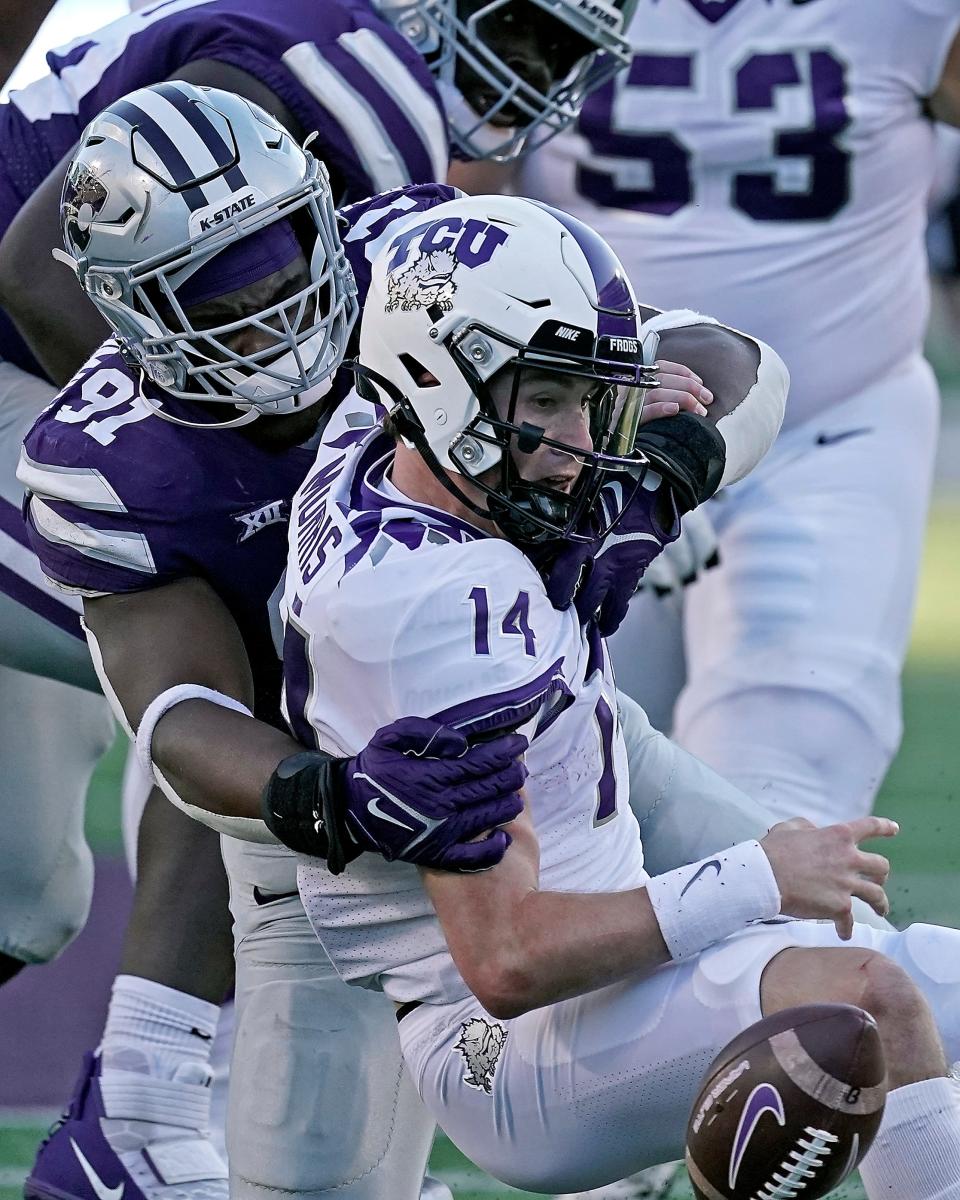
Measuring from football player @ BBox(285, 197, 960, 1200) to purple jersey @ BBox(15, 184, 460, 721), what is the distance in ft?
0.62

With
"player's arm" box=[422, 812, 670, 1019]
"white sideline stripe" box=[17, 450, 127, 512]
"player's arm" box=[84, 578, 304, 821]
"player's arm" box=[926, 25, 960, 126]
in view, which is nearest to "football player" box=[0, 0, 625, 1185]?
"white sideline stripe" box=[17, 450, 127, 512]

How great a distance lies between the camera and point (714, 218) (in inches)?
168

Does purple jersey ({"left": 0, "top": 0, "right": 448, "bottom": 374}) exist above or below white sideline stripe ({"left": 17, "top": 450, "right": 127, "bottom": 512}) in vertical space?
above

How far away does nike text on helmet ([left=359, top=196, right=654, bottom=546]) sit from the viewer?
7.40 ft

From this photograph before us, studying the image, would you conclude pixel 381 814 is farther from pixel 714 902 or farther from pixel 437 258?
pixel 437 258

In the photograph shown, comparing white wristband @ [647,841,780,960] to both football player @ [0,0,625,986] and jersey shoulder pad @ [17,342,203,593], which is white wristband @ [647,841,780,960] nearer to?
jersey shoulder pad @ [17,342,203,593]

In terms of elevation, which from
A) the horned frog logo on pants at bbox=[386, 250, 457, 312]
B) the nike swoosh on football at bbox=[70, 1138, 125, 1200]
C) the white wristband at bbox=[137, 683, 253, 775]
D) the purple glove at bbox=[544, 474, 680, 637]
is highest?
the horned frog logo on pants at bbox=[386, 250, 457, 312]

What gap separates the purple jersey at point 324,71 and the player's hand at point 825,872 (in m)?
1.38

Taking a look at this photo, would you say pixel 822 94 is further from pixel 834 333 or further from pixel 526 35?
pixel 526 35

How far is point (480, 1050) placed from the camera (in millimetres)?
2279

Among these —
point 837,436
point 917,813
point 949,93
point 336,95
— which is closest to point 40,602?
point 336,95

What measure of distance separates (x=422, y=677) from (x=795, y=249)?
→ 2377mm

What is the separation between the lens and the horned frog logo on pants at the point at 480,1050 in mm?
2262

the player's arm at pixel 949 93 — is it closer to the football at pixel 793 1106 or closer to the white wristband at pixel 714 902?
the white wristband at pixel 714 902
